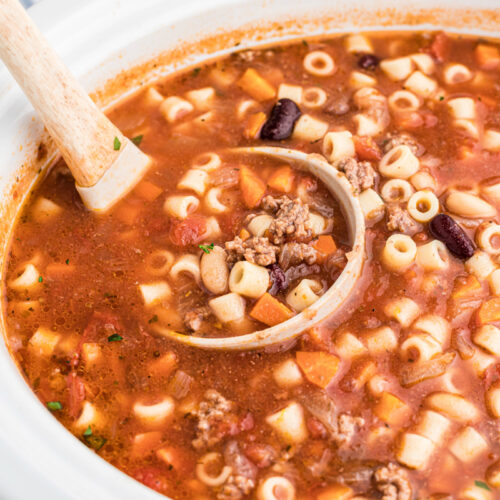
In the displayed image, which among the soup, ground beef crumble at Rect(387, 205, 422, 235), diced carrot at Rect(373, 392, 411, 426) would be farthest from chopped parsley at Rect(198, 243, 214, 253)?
diced carrot at Rect(373, 392, 411, 426)

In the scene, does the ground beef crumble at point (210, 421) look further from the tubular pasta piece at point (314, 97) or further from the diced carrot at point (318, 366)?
the tubular pasta piece at point (314, 97)

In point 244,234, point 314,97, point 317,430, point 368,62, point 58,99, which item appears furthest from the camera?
point 368,62

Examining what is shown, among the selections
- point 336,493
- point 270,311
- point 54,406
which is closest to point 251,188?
point 270,311

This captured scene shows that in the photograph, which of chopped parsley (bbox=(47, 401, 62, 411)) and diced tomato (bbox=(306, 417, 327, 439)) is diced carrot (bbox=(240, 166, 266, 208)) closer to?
diced tomato (bbox=(306, 417, 327, 439))

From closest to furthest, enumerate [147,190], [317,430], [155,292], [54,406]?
[317,430], [54,406], [155,292], [147,190]

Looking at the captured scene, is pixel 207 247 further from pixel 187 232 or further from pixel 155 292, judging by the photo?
pixel 155 292

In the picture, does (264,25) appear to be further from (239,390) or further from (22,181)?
(239,390)

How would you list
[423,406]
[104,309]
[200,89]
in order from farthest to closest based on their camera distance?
[200,89], [104,309], [423,406]

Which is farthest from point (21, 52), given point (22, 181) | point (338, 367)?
point (338, 367)
